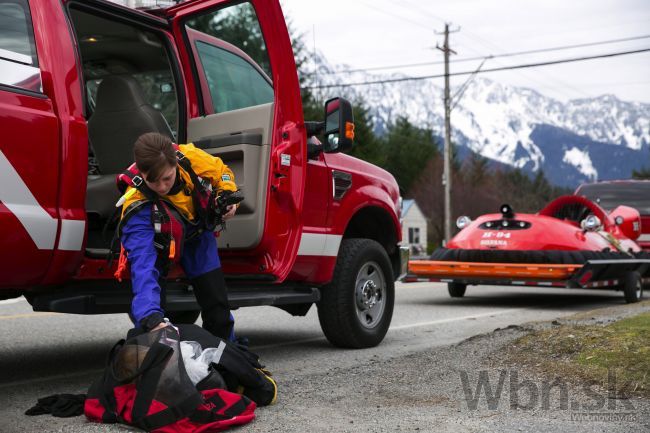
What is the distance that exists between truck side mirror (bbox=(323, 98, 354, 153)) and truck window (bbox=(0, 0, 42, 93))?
90.4 inches

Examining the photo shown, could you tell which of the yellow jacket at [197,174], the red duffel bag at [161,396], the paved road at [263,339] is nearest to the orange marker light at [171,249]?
the yellow jacket at [197,174]

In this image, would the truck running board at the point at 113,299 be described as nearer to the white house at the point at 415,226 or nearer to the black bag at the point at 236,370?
the black bag at the point at 236,370

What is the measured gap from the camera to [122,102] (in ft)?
19.4

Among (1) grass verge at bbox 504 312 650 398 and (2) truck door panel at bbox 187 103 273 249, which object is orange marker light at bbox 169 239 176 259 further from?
(1) grass verge at bbox 504 312 650 398

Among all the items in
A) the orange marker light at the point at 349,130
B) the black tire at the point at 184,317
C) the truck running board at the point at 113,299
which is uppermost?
the orange marker light at the point at 349,130

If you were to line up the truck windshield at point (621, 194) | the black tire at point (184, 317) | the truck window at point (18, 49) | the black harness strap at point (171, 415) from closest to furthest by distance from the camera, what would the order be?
1. the black harness strap at point (171, 415)
2. the truck window at point (18, 49)
3. the black tire at point (184, 317)
4. the truck windshield at point (621, 194)

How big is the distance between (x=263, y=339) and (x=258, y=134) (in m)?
2.56

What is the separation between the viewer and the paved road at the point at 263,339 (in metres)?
5.04

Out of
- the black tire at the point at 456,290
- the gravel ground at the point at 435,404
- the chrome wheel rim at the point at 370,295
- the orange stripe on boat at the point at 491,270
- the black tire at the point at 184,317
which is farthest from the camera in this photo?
the black tire at the point at 456,290

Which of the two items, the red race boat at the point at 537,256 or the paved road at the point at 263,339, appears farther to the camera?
the red race boat at the point at 537,256

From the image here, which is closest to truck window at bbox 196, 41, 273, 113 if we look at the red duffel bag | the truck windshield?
the red duffel bag

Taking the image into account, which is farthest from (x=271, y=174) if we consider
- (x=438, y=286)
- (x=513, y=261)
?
(x=438, y=286)

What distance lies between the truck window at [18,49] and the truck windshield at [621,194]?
13062 millimetres

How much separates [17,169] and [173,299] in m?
1.28
